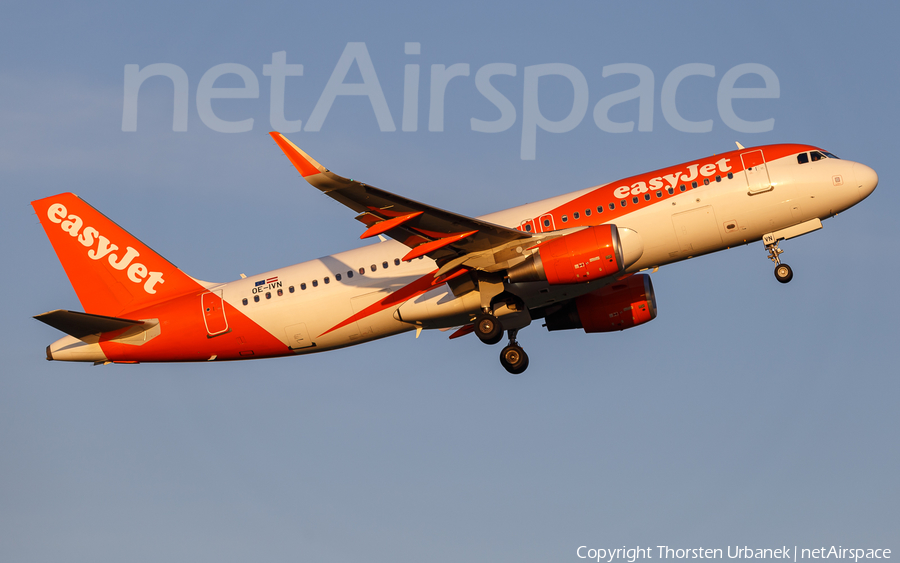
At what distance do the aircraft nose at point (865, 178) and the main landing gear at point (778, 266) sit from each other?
11.6 feet

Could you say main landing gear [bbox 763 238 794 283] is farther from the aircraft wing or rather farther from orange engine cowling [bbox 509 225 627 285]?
the aircraft wing

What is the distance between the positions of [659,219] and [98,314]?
22.1 meters

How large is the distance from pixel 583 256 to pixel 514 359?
6392 millimetres

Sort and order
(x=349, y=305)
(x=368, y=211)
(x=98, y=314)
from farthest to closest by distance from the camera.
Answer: (x=98, y=314) → (x=349, y=305) → (x=368, y=211)

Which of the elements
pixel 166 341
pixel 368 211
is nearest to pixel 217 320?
pixel 166 341

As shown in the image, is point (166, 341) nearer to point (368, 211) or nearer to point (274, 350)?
point (274, 350)

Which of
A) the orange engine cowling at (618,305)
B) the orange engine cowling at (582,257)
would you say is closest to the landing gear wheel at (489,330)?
the orange engine cowling at (582,257)

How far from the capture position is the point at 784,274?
3275cm

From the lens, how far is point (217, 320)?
35344 millimetres

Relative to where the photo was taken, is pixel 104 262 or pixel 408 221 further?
pixel 104 262

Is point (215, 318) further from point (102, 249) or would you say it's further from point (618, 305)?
point (618, 305)

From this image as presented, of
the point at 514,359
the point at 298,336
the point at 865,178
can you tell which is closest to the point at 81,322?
the point at 298,336

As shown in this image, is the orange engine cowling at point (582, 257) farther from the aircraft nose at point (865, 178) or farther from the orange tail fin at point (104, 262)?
the orange tail fin at point (104, 262)

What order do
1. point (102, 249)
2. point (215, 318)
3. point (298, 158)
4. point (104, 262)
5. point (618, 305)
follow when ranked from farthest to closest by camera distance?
point (102, 249) < point (104, 262) < point (618, 305) < point (215, 318) < point (298, 158)
